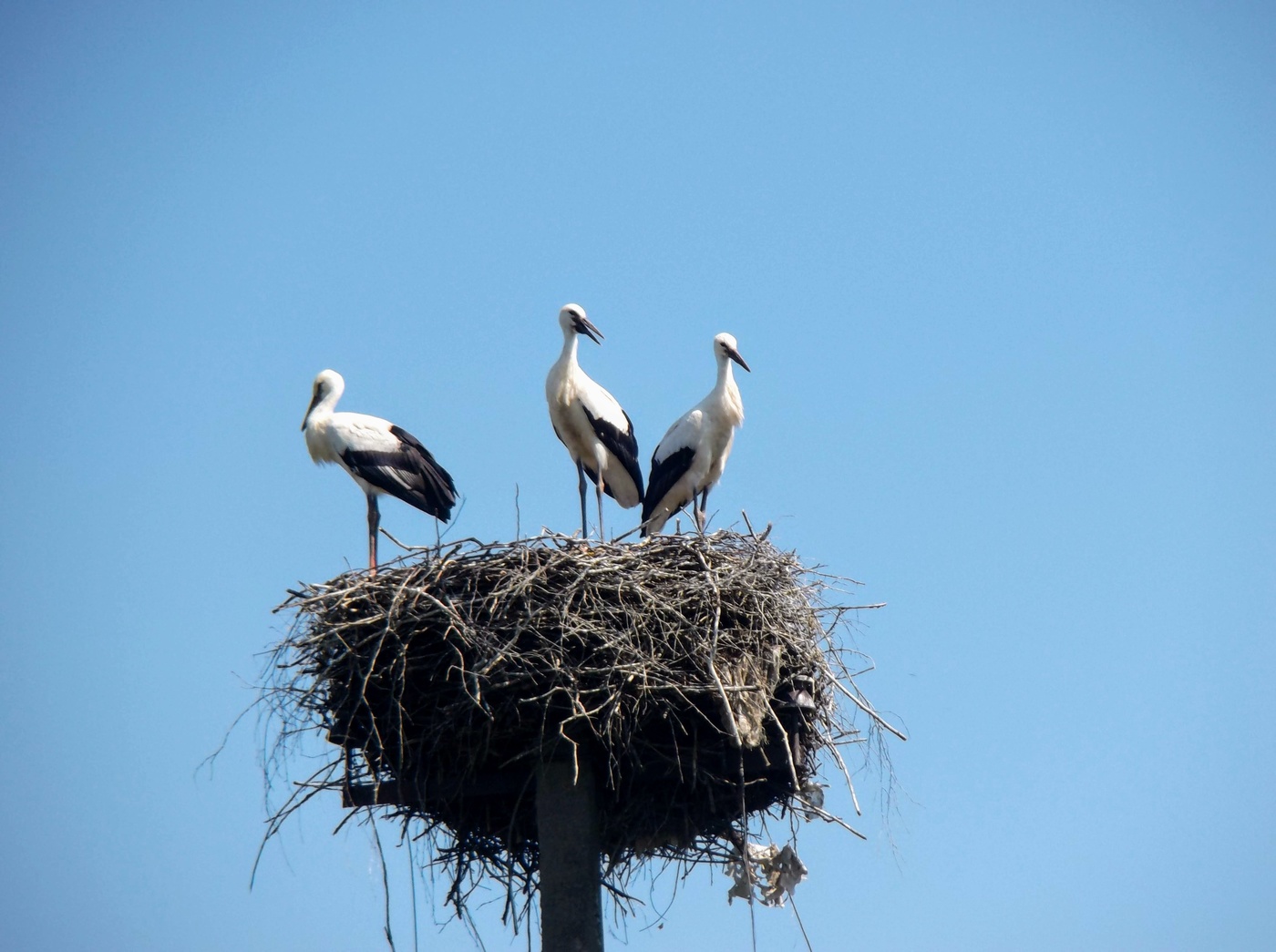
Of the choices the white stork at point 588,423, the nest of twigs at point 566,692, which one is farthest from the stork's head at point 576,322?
the nest of twigs at point 566,692

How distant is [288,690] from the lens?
6820 millimetres

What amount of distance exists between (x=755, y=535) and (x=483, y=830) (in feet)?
6.24

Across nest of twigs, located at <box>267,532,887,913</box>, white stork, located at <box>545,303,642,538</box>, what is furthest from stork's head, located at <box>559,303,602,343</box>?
nest of twigs, located at <box>267,532,887,913</box>

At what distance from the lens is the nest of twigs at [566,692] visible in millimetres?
6516

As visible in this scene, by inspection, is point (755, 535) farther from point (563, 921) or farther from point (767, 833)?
point (563, 921)

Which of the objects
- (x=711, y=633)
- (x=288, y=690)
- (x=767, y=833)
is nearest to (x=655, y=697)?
(x=711, y=633)

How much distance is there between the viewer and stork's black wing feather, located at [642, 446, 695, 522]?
10.1 metres

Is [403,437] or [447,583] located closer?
[447,583]

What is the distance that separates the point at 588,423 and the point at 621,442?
262mm

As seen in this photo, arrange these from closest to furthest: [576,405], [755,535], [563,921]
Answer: [563,921]
[755,535]
[576,405]

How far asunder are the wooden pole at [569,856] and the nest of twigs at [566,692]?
0.10m

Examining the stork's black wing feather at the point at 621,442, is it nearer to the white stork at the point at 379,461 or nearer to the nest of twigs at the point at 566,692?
the white stork at the point at 379,461

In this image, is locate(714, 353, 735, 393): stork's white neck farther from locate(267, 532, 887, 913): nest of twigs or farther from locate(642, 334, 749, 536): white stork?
locate(267, 532, 887, 913): nest of twigs

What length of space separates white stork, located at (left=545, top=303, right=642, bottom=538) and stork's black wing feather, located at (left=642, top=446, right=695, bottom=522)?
0.39 feet
